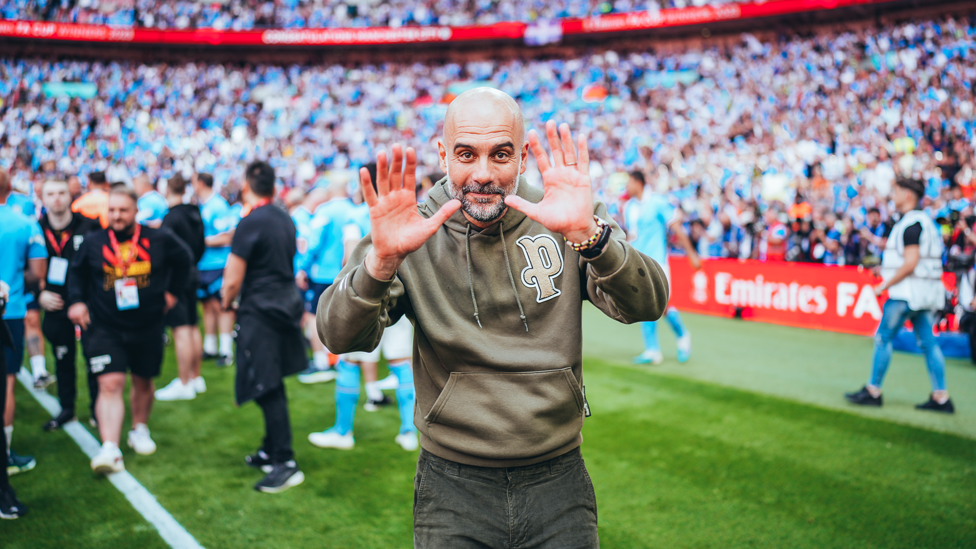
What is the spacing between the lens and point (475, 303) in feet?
5.90

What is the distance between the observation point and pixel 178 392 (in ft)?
20.7

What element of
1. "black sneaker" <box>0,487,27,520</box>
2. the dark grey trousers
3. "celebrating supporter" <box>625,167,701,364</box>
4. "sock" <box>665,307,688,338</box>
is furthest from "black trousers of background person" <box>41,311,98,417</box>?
"sock" <box>665,307,688,338</box>

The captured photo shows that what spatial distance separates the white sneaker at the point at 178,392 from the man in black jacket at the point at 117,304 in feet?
5.61

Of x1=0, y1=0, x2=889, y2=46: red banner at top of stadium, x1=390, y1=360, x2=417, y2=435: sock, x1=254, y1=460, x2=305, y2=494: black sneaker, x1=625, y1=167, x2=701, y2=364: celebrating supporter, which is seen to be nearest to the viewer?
x1=254, y1=460, x2=305, y2=494: black sneaker

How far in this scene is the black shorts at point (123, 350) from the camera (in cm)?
429

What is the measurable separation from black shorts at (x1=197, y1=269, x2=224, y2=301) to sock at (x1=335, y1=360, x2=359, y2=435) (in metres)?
3.10

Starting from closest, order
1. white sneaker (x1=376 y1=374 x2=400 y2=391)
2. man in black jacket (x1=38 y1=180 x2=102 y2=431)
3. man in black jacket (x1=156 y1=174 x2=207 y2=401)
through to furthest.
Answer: man in black jacket (x1=38 y1=180 x2=102 y2=431), man in black jacket (x1=156 y1=174 x2=207 y2=401), white sneaker (x1=376 y1=374 x2=400 y2=391)

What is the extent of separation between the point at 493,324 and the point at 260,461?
346cm

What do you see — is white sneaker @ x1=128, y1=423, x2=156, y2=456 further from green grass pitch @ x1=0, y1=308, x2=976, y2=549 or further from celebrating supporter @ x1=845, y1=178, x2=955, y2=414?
celebrating supporter @ x1=845, y1=178, x2=955, y2=414

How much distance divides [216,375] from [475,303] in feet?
20.7

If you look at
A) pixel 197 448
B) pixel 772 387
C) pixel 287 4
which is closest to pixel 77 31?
pixel 287 4

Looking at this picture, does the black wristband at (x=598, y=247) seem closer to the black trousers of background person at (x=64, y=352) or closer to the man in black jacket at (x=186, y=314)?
the black trousers of background person at (x=64, y=352)

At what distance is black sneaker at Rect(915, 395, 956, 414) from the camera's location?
549 centimetres

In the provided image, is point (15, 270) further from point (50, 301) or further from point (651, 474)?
point (651, 474)
